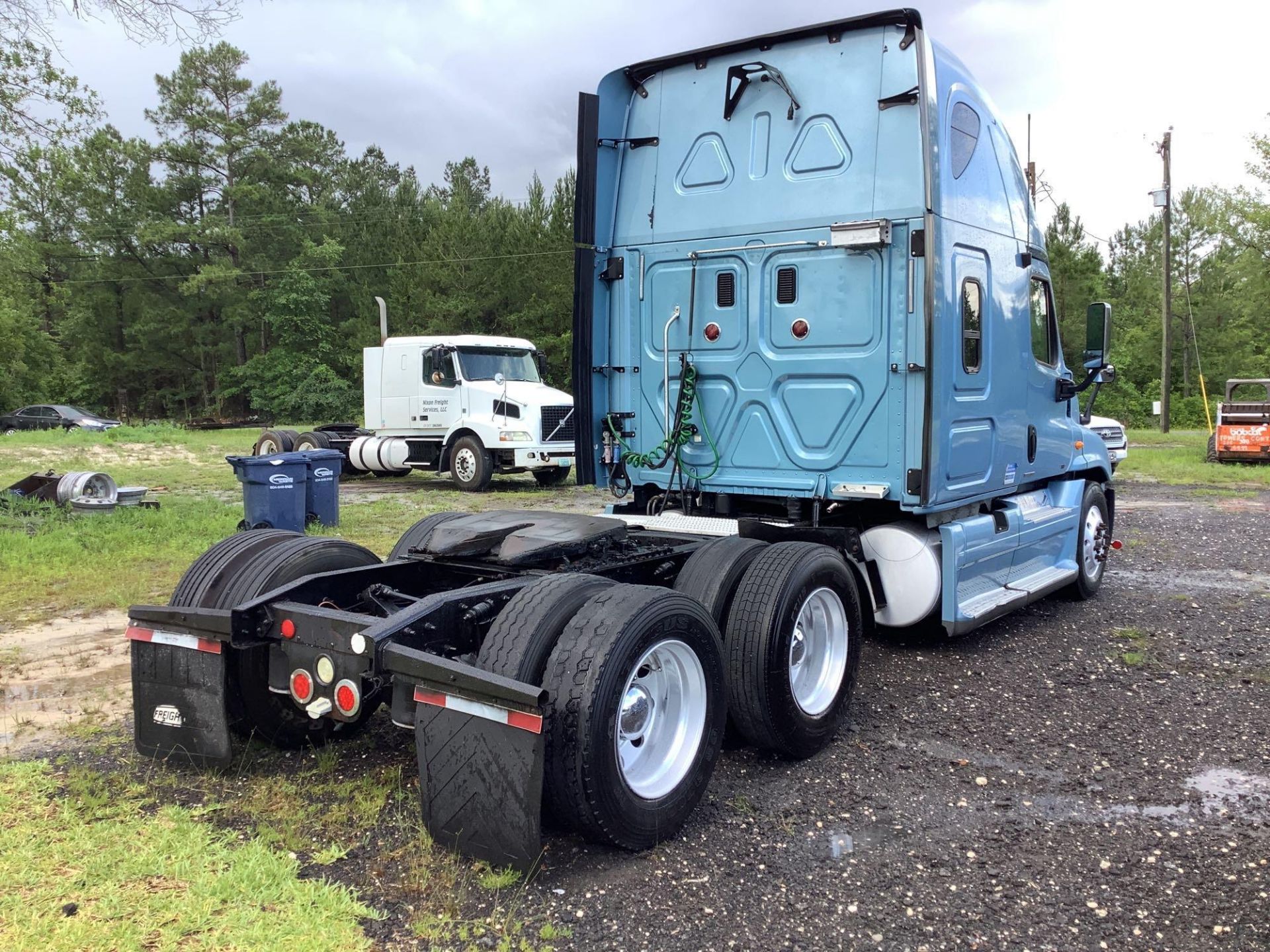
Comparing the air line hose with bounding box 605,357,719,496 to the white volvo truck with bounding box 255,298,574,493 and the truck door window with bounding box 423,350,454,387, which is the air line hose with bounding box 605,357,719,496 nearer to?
the white volvo truck with bounding box 255,298,574,493

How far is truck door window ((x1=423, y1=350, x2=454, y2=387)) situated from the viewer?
1684 centimetres

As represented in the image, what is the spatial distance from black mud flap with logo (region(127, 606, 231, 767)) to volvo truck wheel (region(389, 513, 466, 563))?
43.2 inches

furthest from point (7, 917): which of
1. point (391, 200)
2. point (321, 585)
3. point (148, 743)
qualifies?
point (391, 200)

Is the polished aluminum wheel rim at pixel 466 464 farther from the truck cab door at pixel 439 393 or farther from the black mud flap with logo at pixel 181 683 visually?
the black mud flap with logo at pixel 181 683

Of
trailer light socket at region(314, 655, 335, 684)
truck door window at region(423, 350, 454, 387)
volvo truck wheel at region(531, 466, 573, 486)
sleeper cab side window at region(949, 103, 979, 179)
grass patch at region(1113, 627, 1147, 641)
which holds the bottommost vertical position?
grass patch at region(1113, 627, 1147, 641)

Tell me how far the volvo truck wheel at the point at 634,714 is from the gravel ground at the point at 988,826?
20 centimetres

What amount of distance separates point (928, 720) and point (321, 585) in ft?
9.84

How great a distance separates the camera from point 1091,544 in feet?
24.7

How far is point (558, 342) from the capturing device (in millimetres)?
38281

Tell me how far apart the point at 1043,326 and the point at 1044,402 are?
22.1 inches

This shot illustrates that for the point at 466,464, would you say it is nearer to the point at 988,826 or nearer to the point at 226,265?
the point at 988,826

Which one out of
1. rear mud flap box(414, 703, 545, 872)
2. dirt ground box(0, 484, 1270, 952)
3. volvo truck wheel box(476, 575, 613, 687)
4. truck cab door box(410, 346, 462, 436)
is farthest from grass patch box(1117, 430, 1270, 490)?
rear mud flap box(414, 703, 545, 872)

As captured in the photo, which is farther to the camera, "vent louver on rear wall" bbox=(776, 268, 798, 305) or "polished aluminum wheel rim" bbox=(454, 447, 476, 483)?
"polished aluminum wheel rim" bbox=(454, 447, 476, 483)

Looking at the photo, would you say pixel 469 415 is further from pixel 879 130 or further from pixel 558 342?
pixel 558 342
